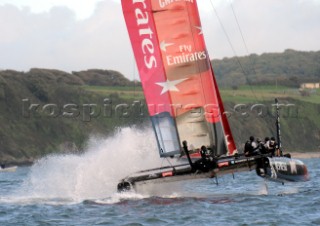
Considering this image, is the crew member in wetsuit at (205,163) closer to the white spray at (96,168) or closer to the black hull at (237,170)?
→ the black hull at (237,170)

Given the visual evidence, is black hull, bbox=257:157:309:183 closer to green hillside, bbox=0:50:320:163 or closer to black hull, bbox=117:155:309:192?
black hull, bbox=117:155:309:192

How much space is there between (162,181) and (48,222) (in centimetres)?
352

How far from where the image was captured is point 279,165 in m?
20.4

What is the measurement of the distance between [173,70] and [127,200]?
3462mm

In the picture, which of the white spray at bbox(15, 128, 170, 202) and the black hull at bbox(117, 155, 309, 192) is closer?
the black hull at bbox(117, 155, 309, 192)

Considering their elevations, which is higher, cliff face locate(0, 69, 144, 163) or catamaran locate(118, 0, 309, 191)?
cliff face locate(0, 69, 144, 163)

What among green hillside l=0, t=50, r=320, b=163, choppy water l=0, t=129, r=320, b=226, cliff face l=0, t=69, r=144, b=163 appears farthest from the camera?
green hillside l=0, t=50, r=320, b=163

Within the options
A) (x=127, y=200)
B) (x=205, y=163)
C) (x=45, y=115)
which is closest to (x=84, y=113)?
(x=45, y=115)

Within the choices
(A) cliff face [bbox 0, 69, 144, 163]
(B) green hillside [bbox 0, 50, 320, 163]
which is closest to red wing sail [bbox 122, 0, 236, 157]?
(B) green hillside [bbox 0, 50, 320, 163]

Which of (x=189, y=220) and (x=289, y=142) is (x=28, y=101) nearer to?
(x=289, y=142)

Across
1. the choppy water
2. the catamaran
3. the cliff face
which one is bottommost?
the choppy water

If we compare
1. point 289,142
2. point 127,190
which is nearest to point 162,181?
point 127,190

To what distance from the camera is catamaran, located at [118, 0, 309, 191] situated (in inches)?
844

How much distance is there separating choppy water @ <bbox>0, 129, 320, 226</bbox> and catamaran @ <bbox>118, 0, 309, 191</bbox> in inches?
46.4
